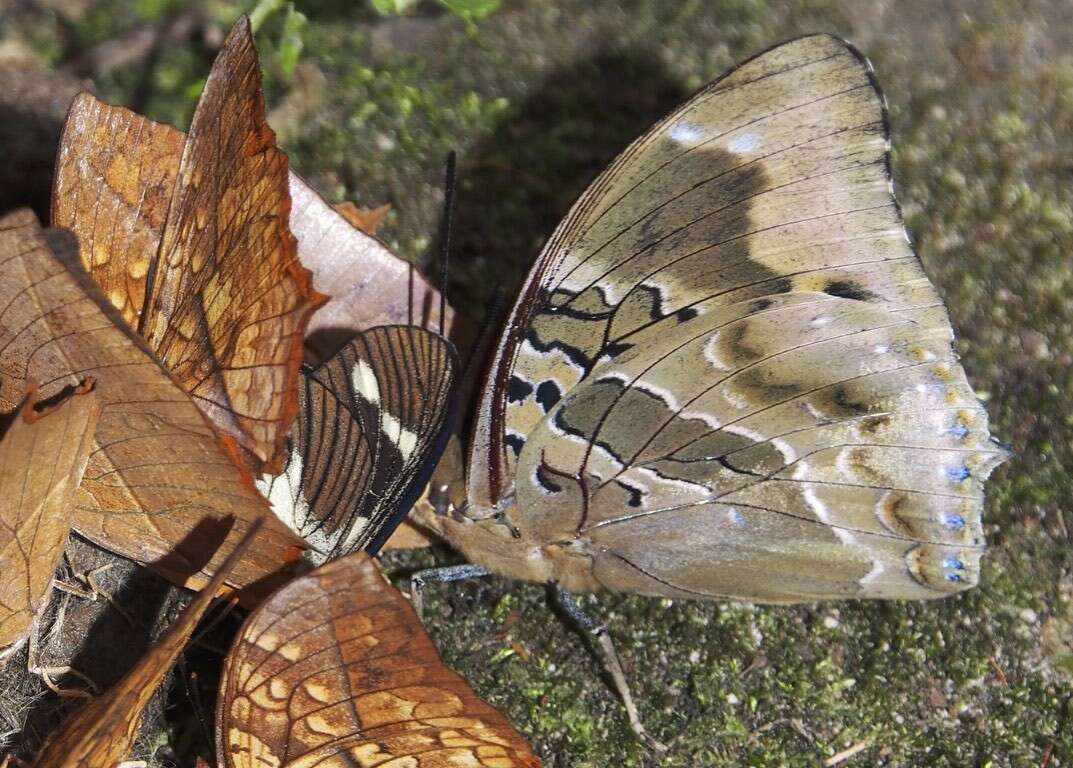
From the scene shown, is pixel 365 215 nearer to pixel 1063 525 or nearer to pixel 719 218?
pixel 719 218

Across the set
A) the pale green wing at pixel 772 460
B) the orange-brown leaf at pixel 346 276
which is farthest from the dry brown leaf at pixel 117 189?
the pale green wing at pixel 772 460

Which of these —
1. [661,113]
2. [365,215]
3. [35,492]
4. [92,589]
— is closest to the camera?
[35,492]

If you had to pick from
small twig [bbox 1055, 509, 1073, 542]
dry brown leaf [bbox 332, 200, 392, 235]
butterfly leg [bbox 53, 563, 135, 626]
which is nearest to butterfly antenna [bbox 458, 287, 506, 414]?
dry brown leaf [bbox 332, 200, 392, 235]

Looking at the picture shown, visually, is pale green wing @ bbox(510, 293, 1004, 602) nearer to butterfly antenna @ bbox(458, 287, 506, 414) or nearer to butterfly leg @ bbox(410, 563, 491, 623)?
butterfly leg @ bbox(410, 563, 491, 623)

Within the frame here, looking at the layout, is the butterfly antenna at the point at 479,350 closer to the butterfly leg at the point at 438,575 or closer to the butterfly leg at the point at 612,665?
the butterfly leg at the point at 438,575

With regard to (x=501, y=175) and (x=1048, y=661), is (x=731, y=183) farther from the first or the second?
(x=1048, y=661)

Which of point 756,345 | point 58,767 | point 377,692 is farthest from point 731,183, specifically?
point 58,767

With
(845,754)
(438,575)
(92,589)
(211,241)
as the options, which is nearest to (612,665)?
(438,575)
